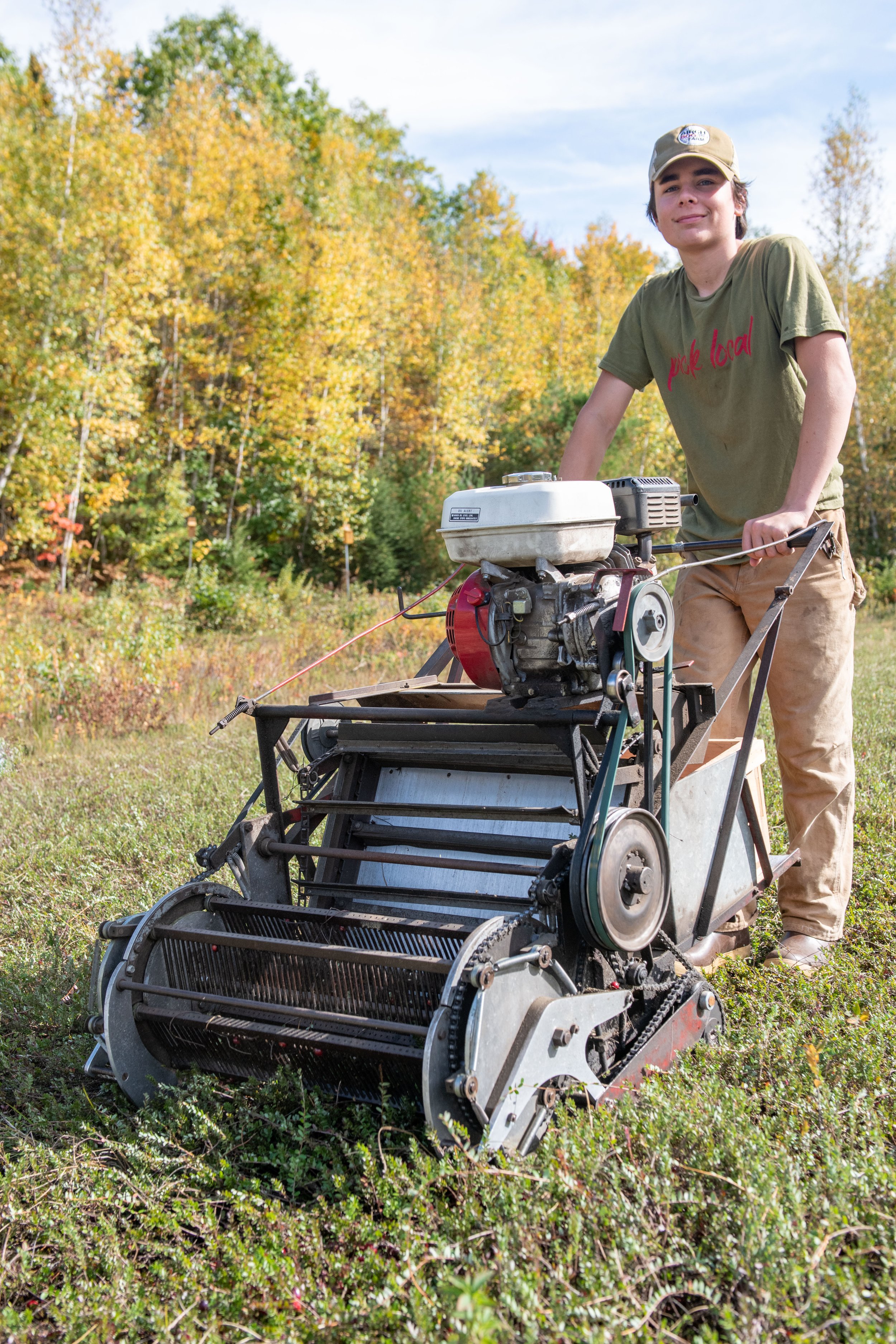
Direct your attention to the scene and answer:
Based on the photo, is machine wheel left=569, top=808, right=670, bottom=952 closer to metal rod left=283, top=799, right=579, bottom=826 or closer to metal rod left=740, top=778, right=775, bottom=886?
metal rod left=283, top=799, right=579, bottom=826

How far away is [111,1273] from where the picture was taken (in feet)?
7.26

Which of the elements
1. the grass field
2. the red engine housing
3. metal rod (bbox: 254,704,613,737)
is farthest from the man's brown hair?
the grass field

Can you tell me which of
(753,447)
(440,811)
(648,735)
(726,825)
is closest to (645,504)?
(648,735)

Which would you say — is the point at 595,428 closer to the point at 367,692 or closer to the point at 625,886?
the point at 367,692

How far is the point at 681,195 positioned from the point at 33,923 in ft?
12.0

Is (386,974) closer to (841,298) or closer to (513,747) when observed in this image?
(513,747)

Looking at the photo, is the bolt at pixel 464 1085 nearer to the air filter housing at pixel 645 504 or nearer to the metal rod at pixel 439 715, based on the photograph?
the metal rod at pixel 439 715

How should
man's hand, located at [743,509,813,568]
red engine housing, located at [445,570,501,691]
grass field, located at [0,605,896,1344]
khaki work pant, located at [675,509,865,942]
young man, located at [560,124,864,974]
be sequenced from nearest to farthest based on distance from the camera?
grass field, located at [0,605,896,1344] → red engine housing, located at [445,570,501,691] → man's hand, located at [743,509,813,568] → young man, located at [560,124,864,974] → khaki work pant, located at [675,509,865,942]

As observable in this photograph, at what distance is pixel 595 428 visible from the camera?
3.86 metres

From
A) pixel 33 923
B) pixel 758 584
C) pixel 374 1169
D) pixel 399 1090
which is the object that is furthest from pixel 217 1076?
pixel 758 584

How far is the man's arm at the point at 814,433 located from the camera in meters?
3.16

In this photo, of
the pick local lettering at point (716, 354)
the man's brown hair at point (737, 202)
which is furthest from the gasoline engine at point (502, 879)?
the man's brown hair at point (737, 202)

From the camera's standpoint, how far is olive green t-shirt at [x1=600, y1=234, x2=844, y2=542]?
11.2ft

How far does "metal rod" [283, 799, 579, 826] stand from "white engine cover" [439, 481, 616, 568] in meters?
0.77
